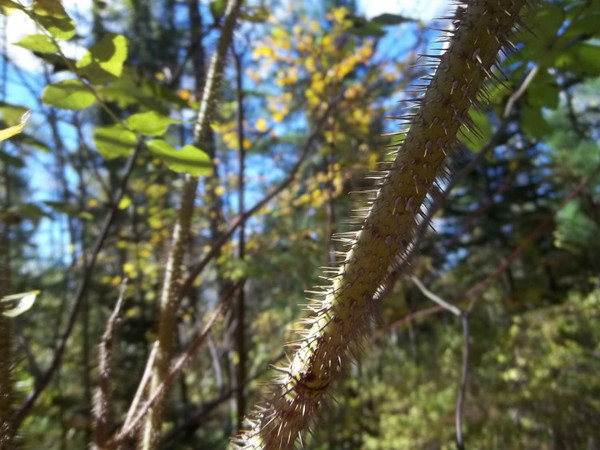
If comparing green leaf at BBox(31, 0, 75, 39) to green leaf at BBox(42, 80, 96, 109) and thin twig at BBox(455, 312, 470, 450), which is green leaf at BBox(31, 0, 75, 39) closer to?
green leaf at BBox(42, 80, 96, 109)

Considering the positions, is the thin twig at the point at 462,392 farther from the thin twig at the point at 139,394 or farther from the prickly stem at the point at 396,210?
the prickly stem at the point at 396,210

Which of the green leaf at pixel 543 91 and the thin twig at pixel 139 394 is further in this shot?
the green leaf at pixel 543 91

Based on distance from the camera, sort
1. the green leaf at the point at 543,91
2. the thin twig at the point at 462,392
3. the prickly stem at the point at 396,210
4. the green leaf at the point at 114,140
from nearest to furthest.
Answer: the prickly stem at the point at 396,210 → the green leaf at the point at 114,140 → the green leaf at the point at 543,91 → the thin twig at the point at 462,392

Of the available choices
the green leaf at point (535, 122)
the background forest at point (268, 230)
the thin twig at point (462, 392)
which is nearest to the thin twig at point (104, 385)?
the background forest at point (268, 230)

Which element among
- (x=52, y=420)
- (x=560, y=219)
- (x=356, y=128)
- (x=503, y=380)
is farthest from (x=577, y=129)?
(x=52, y=420)

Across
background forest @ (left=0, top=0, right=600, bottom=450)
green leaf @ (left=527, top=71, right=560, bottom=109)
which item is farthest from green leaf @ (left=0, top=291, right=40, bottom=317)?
green leaf @ (left=527, top=71, right=560, bottom=109)

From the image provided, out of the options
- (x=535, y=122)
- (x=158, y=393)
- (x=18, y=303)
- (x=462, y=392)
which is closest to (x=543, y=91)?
(x=535, y=122)

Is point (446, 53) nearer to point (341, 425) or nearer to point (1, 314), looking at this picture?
point (1, 314)
